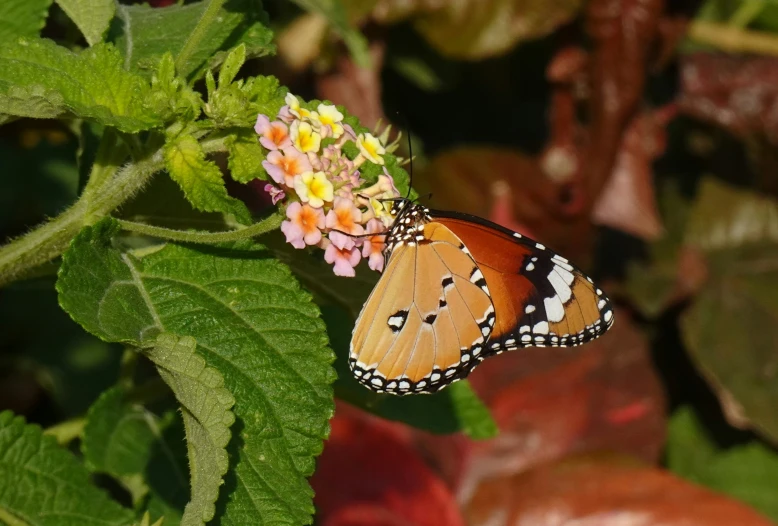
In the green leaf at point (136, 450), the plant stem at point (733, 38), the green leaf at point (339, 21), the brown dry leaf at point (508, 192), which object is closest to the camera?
the green leaf at point (136, 450)

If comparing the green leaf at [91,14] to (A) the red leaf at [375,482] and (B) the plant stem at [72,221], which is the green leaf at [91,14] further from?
(A) the red leaf at [375,482]

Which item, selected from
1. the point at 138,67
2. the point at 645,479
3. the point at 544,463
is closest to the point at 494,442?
the point at 544,463

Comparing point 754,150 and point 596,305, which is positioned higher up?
point 596,305

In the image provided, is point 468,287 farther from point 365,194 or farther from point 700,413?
point 700,413

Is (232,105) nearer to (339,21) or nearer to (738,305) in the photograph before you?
(339,21)

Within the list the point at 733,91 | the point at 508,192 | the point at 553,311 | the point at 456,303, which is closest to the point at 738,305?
the point at 733,91

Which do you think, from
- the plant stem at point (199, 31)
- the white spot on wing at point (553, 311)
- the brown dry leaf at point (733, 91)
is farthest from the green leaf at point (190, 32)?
the brown dry leaf at point (733, 91)
